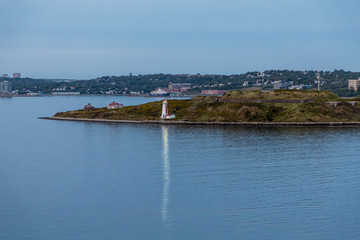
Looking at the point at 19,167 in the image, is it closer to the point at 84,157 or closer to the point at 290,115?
the point at 84,157

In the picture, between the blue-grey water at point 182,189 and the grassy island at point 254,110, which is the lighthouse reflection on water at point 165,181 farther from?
the grassy island at point 254,110

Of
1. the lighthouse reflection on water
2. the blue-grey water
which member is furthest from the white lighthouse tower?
the blue-grey water

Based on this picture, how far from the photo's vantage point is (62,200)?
39.4m

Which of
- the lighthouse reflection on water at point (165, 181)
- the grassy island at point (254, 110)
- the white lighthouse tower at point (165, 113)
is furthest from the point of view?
the white lighthouse tower at point (165, 113)

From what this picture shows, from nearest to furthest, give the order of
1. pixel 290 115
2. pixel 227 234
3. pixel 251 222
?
pixel 227 234, pixel 251 222, pixel 290 115

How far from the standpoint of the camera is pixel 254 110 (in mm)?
109875

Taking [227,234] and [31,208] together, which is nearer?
[227,234]

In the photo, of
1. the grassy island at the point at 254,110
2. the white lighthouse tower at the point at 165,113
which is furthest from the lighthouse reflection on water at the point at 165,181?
the white lighthouse tower at the point at 165,113

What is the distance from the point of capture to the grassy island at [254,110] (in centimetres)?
10588

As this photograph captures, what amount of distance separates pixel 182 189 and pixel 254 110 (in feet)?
228

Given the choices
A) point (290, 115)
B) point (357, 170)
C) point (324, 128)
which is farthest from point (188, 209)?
point (290, 115)

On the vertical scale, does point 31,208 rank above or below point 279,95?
below

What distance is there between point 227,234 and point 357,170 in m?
24.2

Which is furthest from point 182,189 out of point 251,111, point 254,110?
point 254,110
